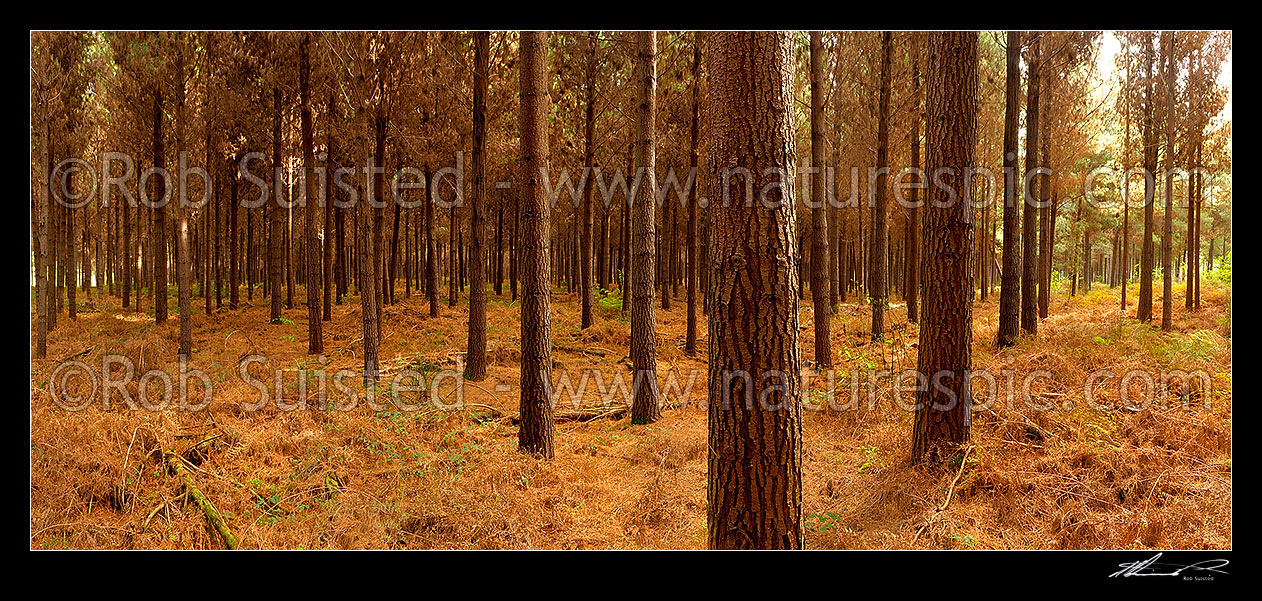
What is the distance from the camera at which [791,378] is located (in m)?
2.92

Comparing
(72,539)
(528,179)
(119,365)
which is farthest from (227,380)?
(528,179)

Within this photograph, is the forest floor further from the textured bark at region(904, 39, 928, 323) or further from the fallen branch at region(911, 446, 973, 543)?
the textured bark at region(904, 39, 928, 323)

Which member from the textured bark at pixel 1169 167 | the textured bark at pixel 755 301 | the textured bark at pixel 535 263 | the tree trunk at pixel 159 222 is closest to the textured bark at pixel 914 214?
the textured bark at pixel 1169 167

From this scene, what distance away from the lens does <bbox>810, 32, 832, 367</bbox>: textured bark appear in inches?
363

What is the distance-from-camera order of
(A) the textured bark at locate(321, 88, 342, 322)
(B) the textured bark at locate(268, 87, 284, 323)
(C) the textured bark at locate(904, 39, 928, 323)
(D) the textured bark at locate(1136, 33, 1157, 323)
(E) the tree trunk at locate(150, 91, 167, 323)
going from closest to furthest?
(D) the textured bark at locate(1136, 33, 1157, 323) → (E) the tree trunk at locate(150, 91, 167, 323) → (C) the textured bark at locate(904, 39, 928, 323) → (A) the textured bark at locate(321, 88, 342, 322) → (B) the textured bark at locate(268, 87, 284, 323)

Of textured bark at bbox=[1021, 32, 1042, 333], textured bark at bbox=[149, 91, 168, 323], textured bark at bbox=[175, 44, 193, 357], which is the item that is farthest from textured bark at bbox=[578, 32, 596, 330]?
textured bark at bbox=[149, 91, 168, 323]

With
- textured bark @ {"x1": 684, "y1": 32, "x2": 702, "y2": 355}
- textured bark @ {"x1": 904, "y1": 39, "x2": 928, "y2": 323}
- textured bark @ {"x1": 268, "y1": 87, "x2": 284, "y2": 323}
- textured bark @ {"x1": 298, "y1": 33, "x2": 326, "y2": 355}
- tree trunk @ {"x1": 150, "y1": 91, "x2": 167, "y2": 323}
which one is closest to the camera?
textured bark @ {"x1": 298, "y1": 33, "x2": 326, "y2": 355}

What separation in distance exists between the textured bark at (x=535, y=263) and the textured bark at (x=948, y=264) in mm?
3519

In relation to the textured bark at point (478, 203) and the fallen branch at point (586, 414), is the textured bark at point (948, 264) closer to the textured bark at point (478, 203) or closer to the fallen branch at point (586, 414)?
the fallen branch at point (586, 414)

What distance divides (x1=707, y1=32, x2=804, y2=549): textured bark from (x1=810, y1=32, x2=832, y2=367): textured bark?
21.5 ft

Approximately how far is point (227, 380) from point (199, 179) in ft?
35.7
